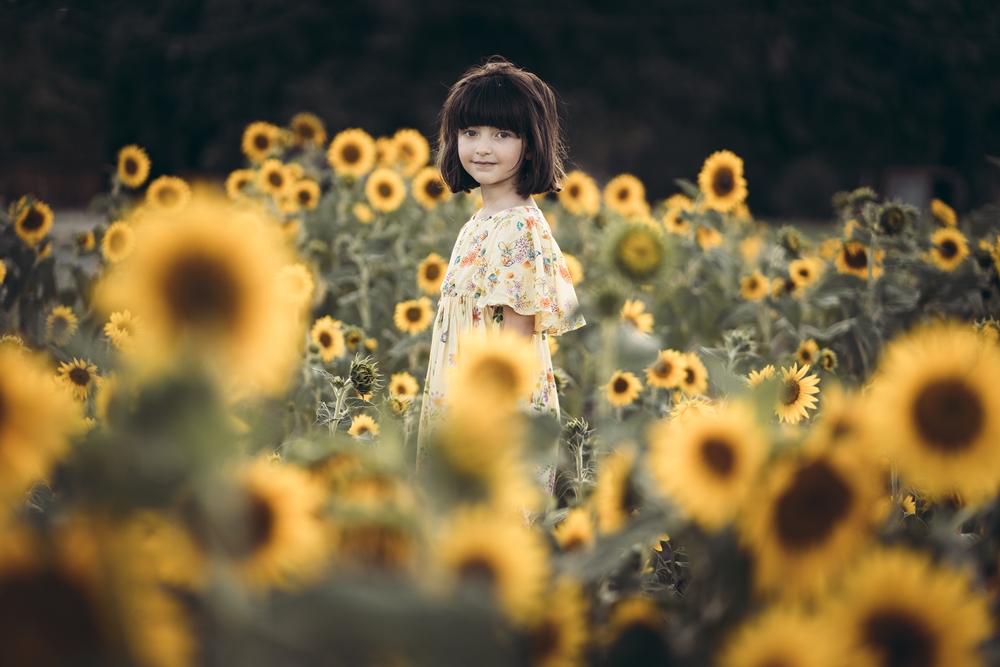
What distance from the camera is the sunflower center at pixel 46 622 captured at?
0.38 meters

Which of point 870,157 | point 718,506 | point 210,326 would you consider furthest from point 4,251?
point 870,157

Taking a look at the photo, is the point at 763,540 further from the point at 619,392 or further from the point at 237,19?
the point at 237,19

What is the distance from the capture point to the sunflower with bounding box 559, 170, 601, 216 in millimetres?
3557

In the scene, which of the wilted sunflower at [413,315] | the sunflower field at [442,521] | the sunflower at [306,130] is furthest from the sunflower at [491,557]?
the sunflower at [306,130]

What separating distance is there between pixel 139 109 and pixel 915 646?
7.81m

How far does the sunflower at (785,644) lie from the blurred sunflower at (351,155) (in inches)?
124

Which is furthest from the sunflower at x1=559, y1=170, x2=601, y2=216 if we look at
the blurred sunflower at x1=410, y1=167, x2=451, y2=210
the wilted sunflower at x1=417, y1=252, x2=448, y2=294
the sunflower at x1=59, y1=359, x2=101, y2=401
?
the sunflower at x1=59, y1=359, x2=101, y2=401

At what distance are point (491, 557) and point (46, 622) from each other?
25 cm

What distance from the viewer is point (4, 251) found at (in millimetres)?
2639

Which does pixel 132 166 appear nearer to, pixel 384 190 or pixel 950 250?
pixel 384 190

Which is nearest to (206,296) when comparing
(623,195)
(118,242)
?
(118,242)

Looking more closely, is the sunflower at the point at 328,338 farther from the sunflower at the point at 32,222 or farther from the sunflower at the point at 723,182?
the sunflower at the point at 723,182

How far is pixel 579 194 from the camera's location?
3.59 metres

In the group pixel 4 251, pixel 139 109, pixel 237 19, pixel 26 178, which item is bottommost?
pixel 4 251
